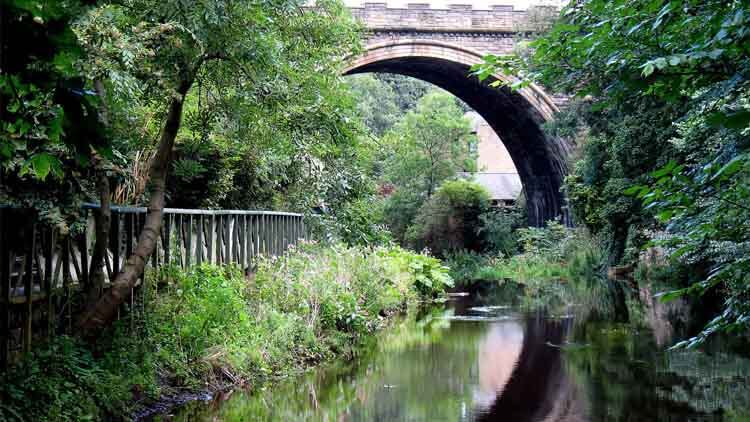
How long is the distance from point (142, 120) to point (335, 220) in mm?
7419

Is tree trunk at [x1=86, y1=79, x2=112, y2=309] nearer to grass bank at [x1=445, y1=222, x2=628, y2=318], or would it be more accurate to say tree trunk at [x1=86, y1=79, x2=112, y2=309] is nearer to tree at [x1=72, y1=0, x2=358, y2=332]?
tree at [x1=72, y1=0, x2=358, y2=332]

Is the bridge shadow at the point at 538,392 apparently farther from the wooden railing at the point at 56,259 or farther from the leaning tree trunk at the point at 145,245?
the wooden railing at the point at 56,259

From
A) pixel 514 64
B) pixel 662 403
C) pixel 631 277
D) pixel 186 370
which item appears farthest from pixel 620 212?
pixel 514 64

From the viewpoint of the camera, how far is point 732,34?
3697 millimetres

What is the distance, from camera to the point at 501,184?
47312 mm

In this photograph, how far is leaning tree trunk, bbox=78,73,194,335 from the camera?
716 centimetres

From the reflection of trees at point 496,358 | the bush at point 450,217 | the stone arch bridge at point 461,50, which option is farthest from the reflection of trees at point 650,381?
the bush at point 450,217

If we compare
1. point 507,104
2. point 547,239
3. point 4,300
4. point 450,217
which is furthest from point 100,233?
point 450,217

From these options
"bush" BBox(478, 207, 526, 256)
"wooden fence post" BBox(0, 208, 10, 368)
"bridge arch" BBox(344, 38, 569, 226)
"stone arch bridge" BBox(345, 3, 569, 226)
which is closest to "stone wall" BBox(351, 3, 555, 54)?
"stone arch bridge" BBox(345, 3, 569, 226)

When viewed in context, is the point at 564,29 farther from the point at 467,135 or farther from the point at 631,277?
the point at 467,135

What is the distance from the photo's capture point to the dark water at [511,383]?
7680mm

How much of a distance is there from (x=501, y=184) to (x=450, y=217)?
1321cm

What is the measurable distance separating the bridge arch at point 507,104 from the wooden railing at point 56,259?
59.2 feet

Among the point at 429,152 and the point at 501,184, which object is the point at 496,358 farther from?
the point at 501,184
